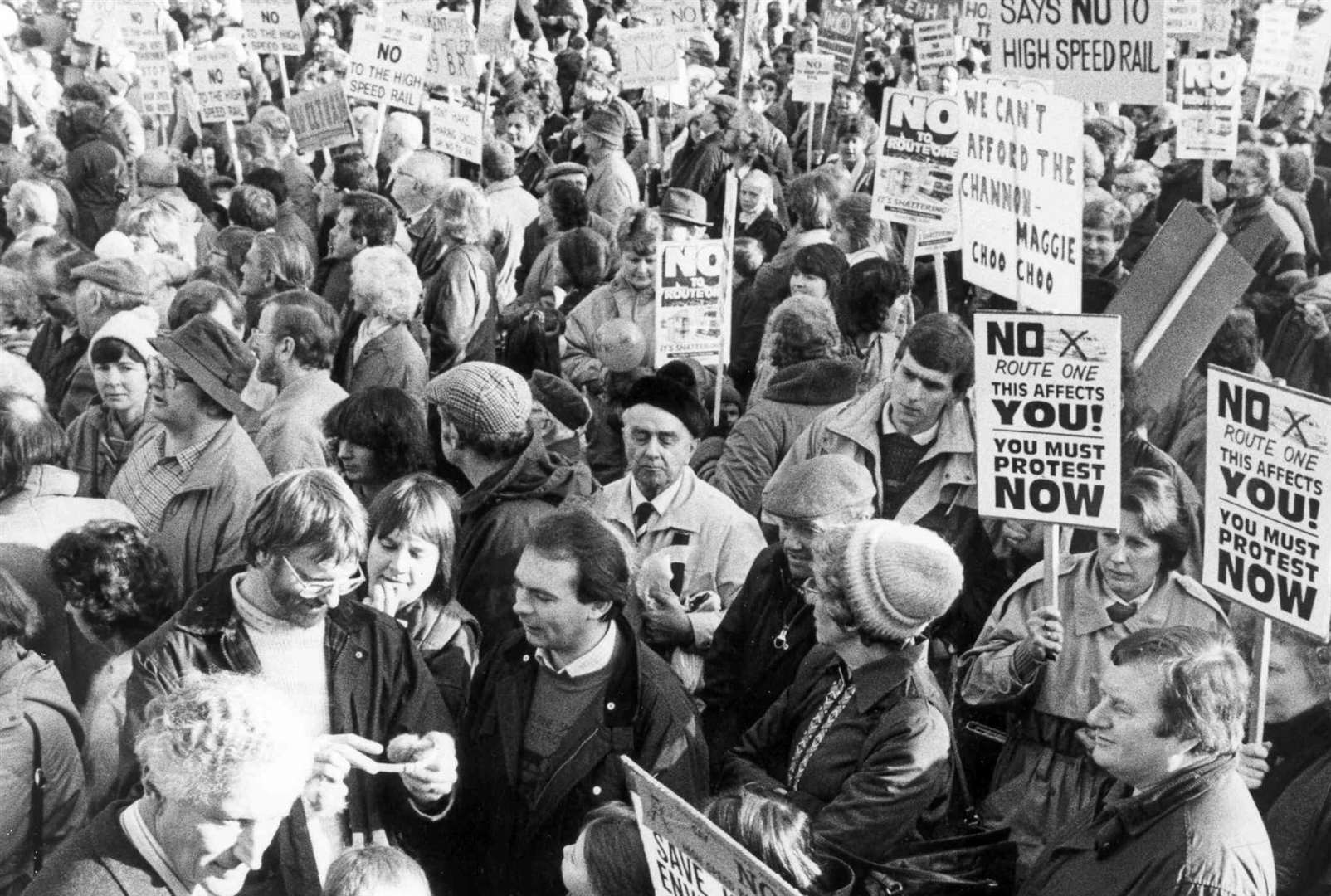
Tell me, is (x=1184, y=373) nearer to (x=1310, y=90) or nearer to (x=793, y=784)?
(x=793, y=784)

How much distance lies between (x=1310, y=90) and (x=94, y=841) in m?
13.5

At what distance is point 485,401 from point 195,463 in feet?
3.12

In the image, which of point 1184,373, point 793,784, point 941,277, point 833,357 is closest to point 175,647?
point 793,784

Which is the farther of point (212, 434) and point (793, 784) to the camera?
point (212, 434)

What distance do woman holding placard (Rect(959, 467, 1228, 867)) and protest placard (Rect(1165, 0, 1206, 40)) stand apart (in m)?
9.65

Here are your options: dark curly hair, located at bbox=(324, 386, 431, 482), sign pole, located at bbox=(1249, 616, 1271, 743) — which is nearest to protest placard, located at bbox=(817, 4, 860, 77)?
dark curly hair, located at bbox=(324, 386, 431, 482)

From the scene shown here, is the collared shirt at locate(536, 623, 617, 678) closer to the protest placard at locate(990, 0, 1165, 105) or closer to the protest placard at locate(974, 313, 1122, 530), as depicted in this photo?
the protest placard at locate(974, 313, 1122, 530)

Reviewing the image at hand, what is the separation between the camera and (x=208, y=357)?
18.7ft

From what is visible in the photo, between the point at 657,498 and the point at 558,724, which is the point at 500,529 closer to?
the point at 657,498

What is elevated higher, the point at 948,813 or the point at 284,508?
the point at 284,508

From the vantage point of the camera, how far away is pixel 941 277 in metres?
7.72

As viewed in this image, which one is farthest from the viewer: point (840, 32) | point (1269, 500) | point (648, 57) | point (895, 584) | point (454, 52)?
point (840, 32)

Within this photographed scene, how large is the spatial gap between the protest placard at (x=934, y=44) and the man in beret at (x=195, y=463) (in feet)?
30.2

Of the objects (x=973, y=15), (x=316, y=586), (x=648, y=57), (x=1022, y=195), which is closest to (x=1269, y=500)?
(x=1022, y=195)
